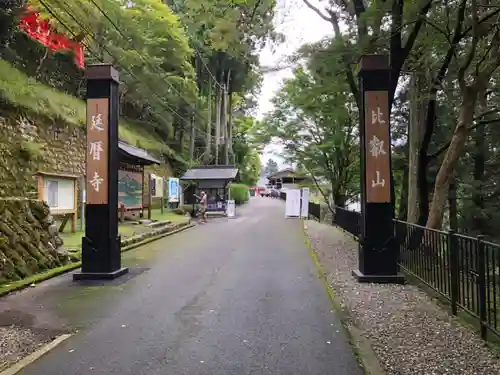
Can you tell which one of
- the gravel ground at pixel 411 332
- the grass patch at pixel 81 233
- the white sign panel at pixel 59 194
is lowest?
the gravel ground at pixel 411 332

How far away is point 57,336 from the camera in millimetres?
4707

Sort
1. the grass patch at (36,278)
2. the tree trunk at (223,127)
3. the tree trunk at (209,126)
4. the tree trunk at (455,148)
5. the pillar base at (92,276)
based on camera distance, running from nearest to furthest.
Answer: the grass patch at (36,278) < the pillar base at (92,276) < the tree trunk at (455,148) < the tree trunk at (209,126) < the tree trunk at (223,127)

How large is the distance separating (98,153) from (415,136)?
7.49 meters

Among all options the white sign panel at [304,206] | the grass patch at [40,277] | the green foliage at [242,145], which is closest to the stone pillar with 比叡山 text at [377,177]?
the grass patch at [40,277]

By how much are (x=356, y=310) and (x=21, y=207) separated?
19.8ft

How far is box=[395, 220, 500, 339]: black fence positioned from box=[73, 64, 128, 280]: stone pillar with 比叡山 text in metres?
5.18

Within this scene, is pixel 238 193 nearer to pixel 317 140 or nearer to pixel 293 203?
pixel 293 203

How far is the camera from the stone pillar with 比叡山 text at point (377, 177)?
290 inches

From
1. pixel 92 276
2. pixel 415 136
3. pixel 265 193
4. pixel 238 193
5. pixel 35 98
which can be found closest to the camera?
pixel 92 276

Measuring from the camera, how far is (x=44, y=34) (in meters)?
15.2

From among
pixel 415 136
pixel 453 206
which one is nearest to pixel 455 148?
pixel 415 136

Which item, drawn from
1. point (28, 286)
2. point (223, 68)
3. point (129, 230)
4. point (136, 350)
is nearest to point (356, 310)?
point (136, 350)

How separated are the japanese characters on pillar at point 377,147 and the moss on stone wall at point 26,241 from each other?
596 centimetres

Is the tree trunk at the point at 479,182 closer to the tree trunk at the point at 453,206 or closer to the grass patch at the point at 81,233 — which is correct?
the tree trunk at the point at 453,206
